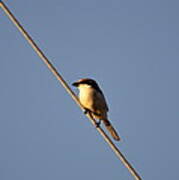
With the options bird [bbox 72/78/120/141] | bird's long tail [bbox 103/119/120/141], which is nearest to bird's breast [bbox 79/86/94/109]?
bird [bbox 72/78/120/141]

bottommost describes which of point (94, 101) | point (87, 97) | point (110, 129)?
point (110, 129)

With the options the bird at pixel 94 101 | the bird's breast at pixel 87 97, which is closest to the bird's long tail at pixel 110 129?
the bird at pixel 94 101

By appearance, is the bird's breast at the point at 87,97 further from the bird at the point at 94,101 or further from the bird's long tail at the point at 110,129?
the bird's long tail at the point at 110,129

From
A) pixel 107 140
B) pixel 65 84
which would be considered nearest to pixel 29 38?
pixel 65 84

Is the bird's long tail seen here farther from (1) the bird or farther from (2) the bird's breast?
(2) the bird's breast

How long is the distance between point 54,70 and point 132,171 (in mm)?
1475

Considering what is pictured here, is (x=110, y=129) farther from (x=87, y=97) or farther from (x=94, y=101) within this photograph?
(x=87, y=97)

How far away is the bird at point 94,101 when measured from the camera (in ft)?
30.5

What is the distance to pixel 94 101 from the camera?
930 cm

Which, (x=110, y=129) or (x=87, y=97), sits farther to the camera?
(x=110, y=129)

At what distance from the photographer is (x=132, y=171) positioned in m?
5.46

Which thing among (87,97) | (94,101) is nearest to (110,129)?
(94,101)

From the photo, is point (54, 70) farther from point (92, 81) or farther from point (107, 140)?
point (92, 81)

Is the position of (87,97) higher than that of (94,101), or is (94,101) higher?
(87,97)
